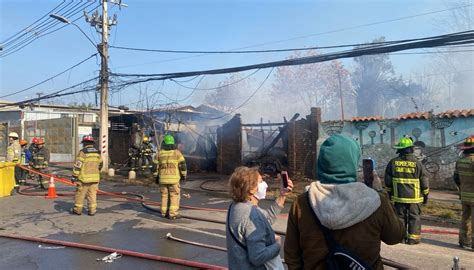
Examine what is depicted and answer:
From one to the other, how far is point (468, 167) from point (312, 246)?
541 centimetres

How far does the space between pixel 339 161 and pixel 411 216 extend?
484 centimetres

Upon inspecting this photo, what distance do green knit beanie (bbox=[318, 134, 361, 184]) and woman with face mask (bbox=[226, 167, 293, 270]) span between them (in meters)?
0.78

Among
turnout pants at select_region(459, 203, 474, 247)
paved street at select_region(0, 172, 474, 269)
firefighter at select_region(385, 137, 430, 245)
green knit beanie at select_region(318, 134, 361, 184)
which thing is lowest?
paved street at select_region(0, 172, 474, 269)

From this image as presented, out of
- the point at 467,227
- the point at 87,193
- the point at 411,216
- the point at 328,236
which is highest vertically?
the point at 328,236

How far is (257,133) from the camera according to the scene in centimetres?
1825

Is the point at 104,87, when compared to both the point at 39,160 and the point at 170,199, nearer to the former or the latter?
the point at 39,160

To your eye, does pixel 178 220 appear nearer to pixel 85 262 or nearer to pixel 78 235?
pixel 78 235

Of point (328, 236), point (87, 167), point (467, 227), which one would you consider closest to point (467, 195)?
point (467, 227)

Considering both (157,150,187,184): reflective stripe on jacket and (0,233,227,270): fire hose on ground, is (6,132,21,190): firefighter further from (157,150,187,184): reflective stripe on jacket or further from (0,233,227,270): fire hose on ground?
(157,150,187,184): reflective stripe on jacket

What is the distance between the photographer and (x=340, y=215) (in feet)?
6.35

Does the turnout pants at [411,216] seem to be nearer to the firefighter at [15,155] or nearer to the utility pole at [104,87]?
the firefighter at [15,155]

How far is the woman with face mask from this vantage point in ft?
8.92

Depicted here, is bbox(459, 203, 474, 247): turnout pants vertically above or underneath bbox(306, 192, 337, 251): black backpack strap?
underneath

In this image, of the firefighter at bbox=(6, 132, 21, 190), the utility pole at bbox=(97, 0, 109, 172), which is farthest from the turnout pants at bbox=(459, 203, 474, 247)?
the utility pole at bbox=(97, 0, 109, 172)
